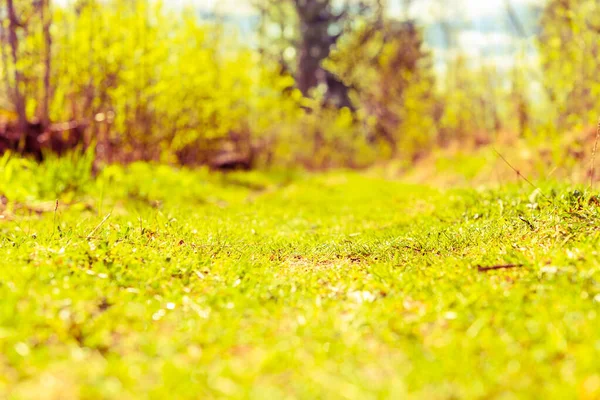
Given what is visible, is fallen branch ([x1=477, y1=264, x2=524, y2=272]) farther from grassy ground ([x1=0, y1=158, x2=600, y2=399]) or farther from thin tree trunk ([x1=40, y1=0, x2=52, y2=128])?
thin tree trunk ([x1=40, y1=0, x2=52, y2=128])

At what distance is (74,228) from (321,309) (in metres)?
2.69

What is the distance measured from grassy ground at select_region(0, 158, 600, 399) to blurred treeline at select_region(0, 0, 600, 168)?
5.35 meters

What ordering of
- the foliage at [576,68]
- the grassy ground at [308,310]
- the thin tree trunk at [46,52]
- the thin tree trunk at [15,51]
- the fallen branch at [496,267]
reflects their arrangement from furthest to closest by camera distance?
the foliage at [576,68] → the thin tree trunk at [46,52] → the thin tree trunk at [15,51] → the fallen branch at [496,267] → the grassy ground at [308,310]

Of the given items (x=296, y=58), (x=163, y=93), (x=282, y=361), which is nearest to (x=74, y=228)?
(x=282, y=361)

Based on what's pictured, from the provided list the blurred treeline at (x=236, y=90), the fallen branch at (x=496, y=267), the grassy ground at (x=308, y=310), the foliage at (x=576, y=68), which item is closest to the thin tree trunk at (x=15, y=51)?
the blurred treeline at (x=236, y=90)

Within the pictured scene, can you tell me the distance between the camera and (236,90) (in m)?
16.2

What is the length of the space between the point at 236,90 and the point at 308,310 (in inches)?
561

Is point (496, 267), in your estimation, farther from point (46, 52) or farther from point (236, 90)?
point (236, 90)

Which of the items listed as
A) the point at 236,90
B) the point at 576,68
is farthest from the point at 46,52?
the point at 576,68

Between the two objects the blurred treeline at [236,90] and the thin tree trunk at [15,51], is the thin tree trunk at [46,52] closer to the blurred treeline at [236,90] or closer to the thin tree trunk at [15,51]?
the blurred treeline at [236,90]

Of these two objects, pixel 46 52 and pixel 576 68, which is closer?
pixel 46 52

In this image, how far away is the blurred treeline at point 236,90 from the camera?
952 cm

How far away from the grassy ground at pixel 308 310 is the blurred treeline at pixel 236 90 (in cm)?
535

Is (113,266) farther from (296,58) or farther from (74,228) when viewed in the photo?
(296,58)
